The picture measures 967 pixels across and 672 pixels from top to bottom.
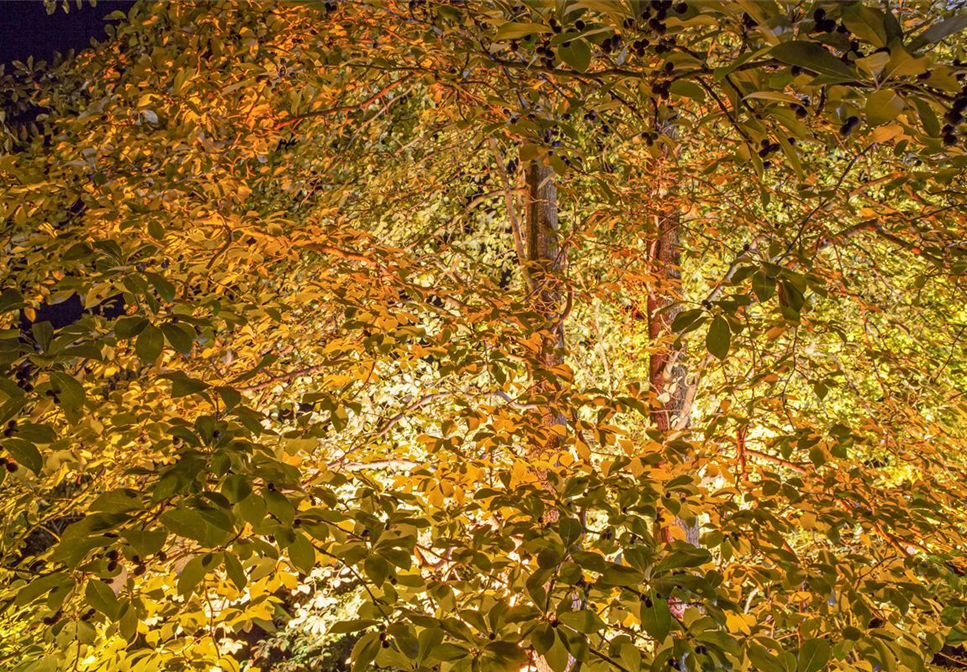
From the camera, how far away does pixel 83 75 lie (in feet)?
13.4

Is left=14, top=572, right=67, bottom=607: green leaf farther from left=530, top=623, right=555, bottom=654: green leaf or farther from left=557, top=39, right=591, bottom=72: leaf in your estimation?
left=557, top=39, right=591, bottom=72: leaf

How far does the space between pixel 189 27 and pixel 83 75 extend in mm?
1182

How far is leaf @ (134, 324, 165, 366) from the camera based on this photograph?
137cm

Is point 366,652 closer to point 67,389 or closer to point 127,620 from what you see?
point 127,620

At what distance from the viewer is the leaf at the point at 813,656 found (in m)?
1.42

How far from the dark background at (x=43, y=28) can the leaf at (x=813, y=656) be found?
14.7ft

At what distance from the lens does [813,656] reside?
1.44 m

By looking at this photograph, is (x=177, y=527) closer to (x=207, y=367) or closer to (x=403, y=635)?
(x=403, y=635)

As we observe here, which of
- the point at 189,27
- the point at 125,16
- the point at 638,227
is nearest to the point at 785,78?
the point at 638,227

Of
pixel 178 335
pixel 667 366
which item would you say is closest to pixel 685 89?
pixel 178 335

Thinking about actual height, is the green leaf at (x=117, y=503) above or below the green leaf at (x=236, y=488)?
below

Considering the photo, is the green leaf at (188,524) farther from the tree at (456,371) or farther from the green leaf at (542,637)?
the green leaf at (542,637)

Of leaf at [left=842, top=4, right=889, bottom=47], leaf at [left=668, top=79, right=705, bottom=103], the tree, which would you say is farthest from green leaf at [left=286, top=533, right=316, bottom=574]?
leaf at [left=842, top=4, right=889, bottom=47]

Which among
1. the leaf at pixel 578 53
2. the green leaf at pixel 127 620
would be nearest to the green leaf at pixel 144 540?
the green leaf at pixel 127 620
